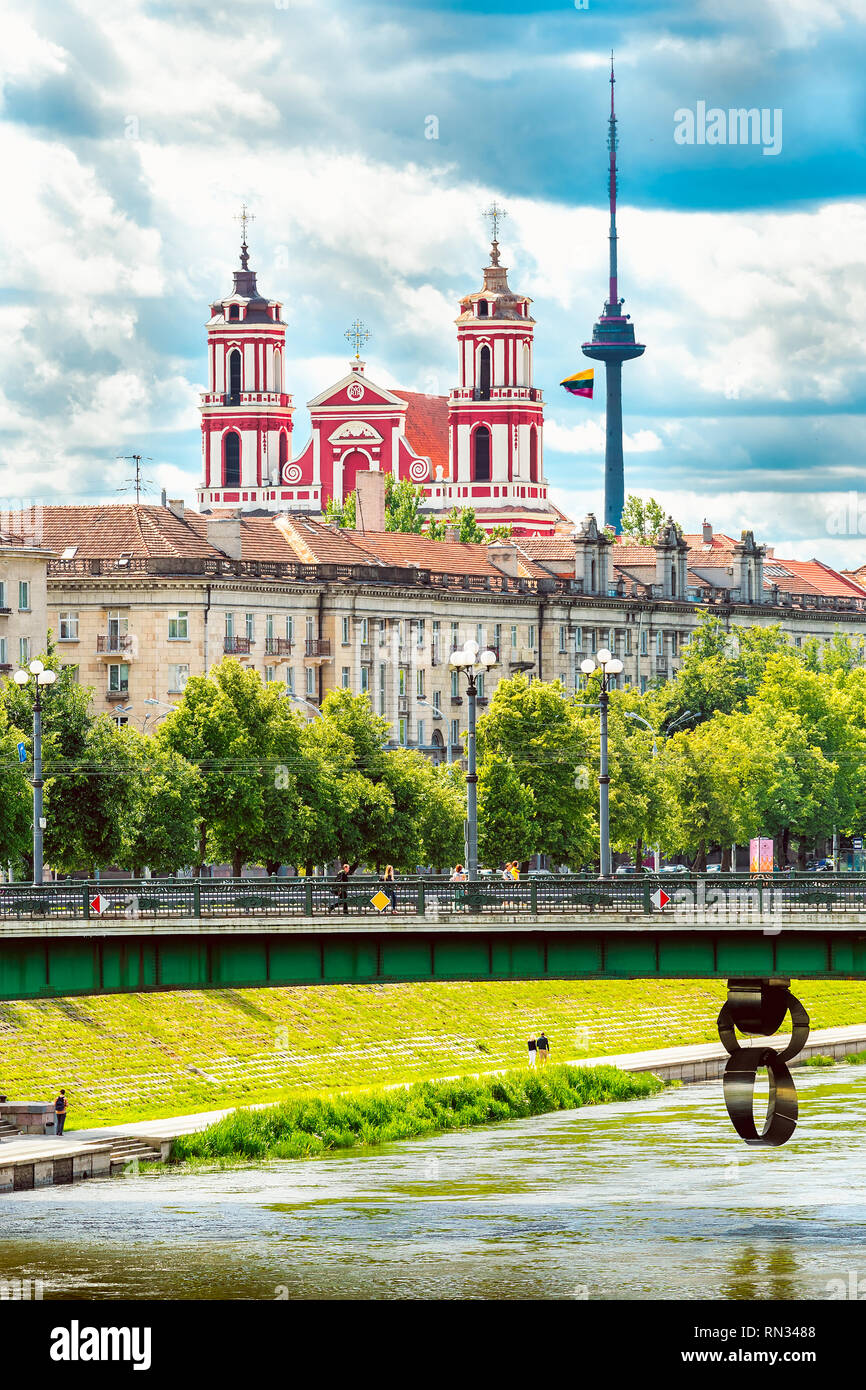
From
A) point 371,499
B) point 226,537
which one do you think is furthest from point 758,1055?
point 371,499

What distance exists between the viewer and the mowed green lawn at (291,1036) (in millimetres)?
85938

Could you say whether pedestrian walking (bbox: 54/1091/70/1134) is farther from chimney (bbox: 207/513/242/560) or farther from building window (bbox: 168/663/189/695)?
chimney (bbox: 207/513/242/560)

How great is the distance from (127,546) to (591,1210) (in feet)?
247

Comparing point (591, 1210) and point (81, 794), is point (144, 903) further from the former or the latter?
point (81, 794)

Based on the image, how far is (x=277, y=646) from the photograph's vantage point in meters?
148

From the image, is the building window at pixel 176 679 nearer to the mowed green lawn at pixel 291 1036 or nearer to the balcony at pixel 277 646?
the balcony at pixel 277 646

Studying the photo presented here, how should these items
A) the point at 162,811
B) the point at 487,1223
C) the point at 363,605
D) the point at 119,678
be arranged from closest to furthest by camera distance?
the point at 487,1223, the point at 162,811, the point at 119,678, the point at 363,605

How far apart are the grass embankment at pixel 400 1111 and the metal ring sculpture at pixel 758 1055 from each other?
1105cm

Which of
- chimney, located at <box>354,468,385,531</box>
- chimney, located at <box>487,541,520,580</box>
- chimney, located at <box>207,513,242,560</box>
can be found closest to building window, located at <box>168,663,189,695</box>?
chimney, located at <box>207,513,242,560</box>

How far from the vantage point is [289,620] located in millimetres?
149125

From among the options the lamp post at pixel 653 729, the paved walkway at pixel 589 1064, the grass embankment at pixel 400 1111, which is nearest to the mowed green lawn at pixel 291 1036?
the paved walkway at pixel 589 1064

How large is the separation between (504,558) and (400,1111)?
291 feet

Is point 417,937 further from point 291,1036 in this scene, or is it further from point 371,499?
point 371,499

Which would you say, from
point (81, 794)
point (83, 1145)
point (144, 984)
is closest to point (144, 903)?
point (144, 984)
